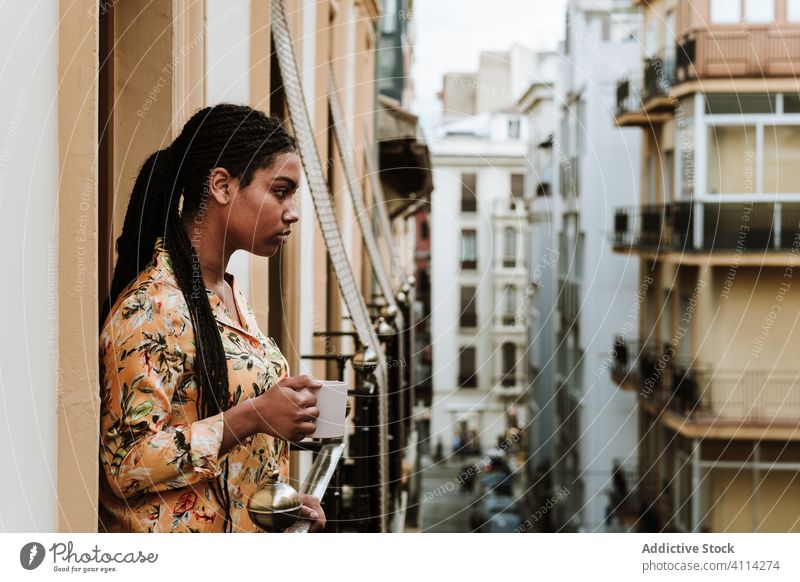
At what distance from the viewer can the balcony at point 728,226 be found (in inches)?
249

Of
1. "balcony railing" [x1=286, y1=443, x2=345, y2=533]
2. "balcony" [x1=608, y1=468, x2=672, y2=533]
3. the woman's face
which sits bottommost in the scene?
"balcony" [x1=608, y1=468, x2=672, y2=533]

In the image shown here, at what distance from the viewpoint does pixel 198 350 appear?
5.17 feet

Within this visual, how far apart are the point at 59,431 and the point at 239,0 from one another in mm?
1385

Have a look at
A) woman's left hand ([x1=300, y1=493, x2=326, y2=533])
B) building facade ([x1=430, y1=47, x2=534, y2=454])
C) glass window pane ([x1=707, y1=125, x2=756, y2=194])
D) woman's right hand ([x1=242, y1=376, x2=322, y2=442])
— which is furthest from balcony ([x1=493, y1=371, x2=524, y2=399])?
woman's right hand ([x1=242, y1=376, x2=322, y2=442])

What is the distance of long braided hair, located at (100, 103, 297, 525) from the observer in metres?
1.66

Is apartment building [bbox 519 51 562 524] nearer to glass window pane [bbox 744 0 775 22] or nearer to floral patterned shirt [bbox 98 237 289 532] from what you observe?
glass window pane [bbox 744 0 775 22]

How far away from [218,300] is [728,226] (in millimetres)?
5802

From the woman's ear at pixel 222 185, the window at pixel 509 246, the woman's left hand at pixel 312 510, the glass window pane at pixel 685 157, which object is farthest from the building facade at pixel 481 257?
the woman's ear at pixel 222 185

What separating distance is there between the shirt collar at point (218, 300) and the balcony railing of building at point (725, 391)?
5.46 metres

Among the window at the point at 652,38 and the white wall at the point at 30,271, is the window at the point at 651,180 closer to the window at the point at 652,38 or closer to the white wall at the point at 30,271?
the window at the point at 652,38

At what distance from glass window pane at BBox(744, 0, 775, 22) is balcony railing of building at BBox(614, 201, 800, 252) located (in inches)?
37.1

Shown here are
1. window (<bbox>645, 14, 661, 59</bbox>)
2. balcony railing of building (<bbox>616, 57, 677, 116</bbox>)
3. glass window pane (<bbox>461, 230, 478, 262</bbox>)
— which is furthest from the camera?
glass window pane (<bbox>461, 230, 478, 262</bbox>)
